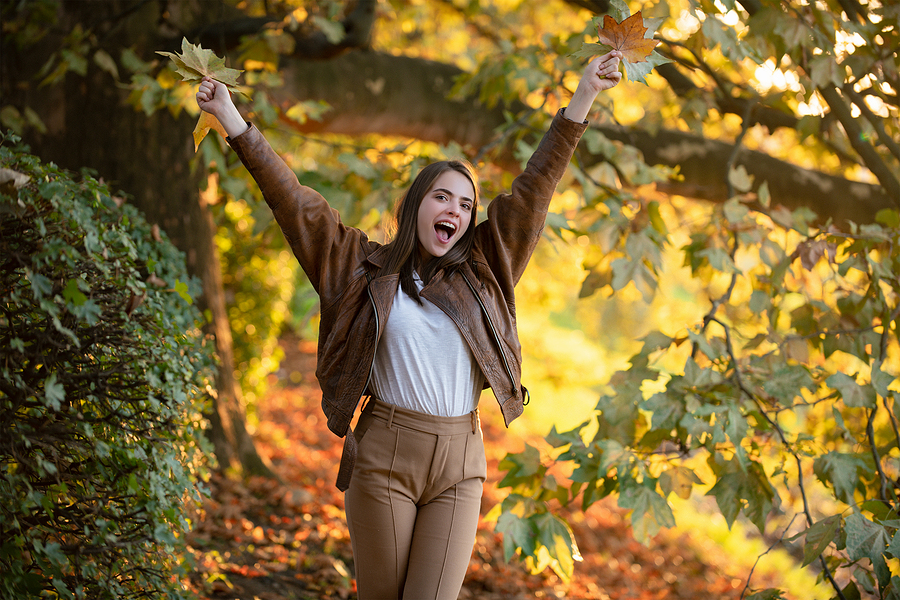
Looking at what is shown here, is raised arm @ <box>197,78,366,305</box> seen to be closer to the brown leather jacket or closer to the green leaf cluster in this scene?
the brown leather jacket

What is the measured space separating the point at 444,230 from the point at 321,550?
98.3 inches

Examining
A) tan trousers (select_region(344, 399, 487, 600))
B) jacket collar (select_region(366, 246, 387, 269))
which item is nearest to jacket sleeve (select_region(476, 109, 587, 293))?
jacket collar (select_region(366, 246, 387, 269))

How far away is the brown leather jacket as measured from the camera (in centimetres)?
188

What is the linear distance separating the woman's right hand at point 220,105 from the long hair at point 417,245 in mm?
558

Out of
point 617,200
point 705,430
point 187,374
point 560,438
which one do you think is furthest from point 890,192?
point 187,374

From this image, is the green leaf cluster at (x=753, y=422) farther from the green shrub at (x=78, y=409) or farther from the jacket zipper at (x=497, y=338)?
the green shrub at (x=78, y=409)

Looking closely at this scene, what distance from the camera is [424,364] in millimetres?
1884

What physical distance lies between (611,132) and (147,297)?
341 cm

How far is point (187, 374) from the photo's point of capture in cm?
199

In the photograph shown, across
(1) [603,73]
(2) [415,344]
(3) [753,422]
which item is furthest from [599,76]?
(3) [753,422]

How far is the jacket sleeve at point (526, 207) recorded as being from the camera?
1.99 metres

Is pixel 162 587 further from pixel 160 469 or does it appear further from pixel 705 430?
pixel 705 430

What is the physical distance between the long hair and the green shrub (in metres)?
0.73

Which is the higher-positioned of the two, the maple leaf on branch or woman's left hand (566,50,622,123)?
the maple leaf on branch
